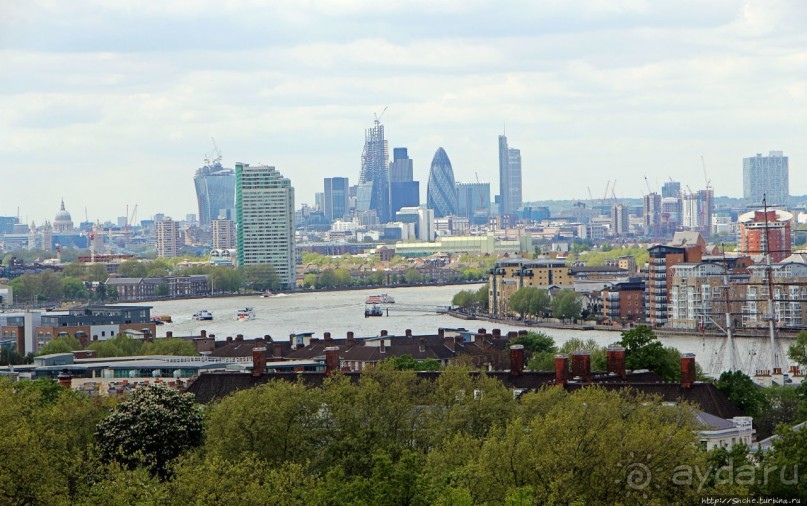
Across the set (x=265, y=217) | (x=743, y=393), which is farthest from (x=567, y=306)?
(x=265, y=217)

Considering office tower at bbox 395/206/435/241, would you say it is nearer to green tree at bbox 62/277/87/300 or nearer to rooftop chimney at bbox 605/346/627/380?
→ green tree at bbox 62/277/87/300

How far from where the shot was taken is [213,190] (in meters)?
163

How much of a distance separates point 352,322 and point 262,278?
3300 cm

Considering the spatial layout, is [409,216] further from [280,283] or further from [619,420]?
[619,420]

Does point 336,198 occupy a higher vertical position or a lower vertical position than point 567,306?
higher

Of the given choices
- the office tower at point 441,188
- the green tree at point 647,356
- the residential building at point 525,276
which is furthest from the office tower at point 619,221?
the green tree at point 647,356

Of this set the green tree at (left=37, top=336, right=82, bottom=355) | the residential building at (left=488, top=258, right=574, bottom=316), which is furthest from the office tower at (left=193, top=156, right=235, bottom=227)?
the green tree at (left=37, top=336, right=82, bottom=355)

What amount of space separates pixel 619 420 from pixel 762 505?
1407 mm

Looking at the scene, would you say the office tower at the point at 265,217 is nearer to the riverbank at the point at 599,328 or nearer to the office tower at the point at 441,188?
the riverbank at the point at 599,328

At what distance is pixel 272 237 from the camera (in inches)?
3489

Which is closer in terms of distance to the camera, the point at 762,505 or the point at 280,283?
the point at 762,505

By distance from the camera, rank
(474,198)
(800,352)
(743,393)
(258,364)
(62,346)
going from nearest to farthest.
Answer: (743,393), (258,364), (800,352), (62,346), (474,198)

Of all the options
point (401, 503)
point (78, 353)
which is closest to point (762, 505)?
point (401, 503)

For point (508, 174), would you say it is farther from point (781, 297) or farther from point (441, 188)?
point (781, 297)
